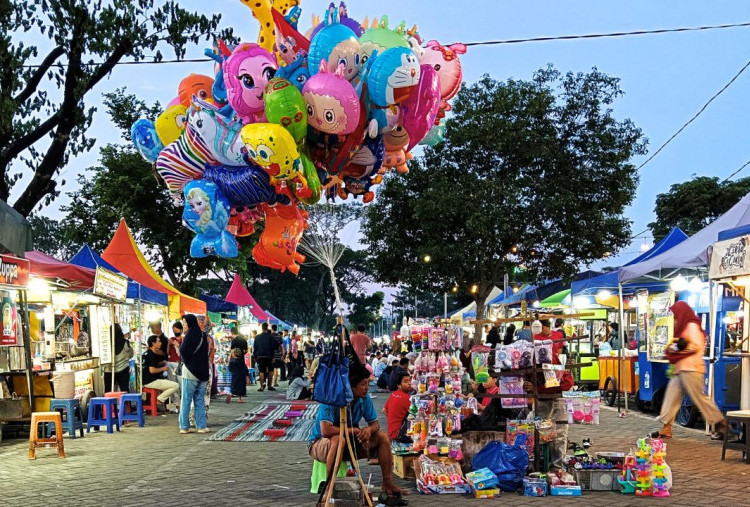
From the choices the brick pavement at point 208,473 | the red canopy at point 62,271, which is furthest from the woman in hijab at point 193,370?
the red canopy at point 62,271

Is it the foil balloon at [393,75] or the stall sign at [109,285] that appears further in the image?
the stall sign at [109,285]

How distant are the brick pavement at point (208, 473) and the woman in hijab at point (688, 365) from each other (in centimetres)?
57

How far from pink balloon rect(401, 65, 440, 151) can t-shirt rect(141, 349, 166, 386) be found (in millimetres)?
10192

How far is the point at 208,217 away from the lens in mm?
7559

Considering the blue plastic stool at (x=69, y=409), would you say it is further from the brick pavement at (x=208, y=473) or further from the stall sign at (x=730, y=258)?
the stall sign at (x=730, y=258)

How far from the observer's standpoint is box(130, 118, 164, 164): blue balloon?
27.0ft

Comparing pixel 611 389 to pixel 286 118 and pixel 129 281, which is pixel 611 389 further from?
pixel 286 118

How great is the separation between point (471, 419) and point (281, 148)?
4.10 meters

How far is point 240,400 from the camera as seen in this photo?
66.0ft

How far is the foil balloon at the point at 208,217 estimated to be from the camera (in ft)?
24.6

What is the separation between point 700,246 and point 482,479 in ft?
24.8

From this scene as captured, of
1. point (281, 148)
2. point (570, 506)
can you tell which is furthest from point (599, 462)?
point (281, 148)

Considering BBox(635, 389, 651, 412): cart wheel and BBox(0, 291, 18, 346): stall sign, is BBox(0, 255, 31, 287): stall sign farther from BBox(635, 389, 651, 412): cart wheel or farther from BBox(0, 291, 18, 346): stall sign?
BBox(635, 389, 651, 412): cart wheel

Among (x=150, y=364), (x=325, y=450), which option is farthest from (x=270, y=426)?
(x=325, y=450)
